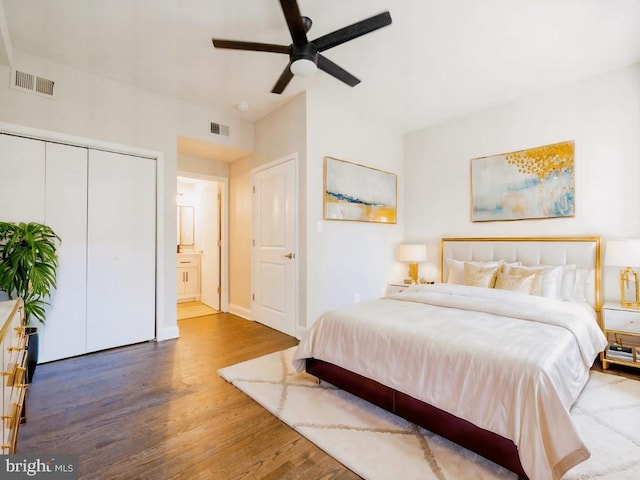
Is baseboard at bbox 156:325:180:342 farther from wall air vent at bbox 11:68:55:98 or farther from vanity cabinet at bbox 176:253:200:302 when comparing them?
wall air vent at bbox 11:68:55:98

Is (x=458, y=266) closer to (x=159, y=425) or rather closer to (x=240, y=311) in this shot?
(x=240, y=311)

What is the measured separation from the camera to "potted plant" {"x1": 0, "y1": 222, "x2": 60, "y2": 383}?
237cm

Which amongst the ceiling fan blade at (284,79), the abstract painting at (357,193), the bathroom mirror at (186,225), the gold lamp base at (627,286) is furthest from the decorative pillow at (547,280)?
the bathroom mirror at (186,225)

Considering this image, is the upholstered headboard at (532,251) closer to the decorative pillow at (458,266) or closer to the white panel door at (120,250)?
the decorative pillow at (458,266)

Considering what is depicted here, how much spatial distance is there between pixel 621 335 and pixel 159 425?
3.77 meters

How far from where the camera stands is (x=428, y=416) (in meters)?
1.69

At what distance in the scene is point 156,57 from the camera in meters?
2.83

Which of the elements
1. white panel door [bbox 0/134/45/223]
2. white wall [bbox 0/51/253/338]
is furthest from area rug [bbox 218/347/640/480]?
white panel door [bbox 0/134/45/223]

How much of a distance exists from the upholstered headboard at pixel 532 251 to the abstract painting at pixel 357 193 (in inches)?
38.6

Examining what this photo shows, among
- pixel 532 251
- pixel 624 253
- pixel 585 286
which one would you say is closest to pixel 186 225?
pixel 532 251

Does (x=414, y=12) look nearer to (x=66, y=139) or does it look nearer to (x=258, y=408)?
(x=258, y=408)

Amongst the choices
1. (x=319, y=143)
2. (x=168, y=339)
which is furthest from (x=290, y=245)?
(x=168, y=339)

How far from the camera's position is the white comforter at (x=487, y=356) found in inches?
51.1

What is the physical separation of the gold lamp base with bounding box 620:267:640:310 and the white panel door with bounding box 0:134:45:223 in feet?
17.6
